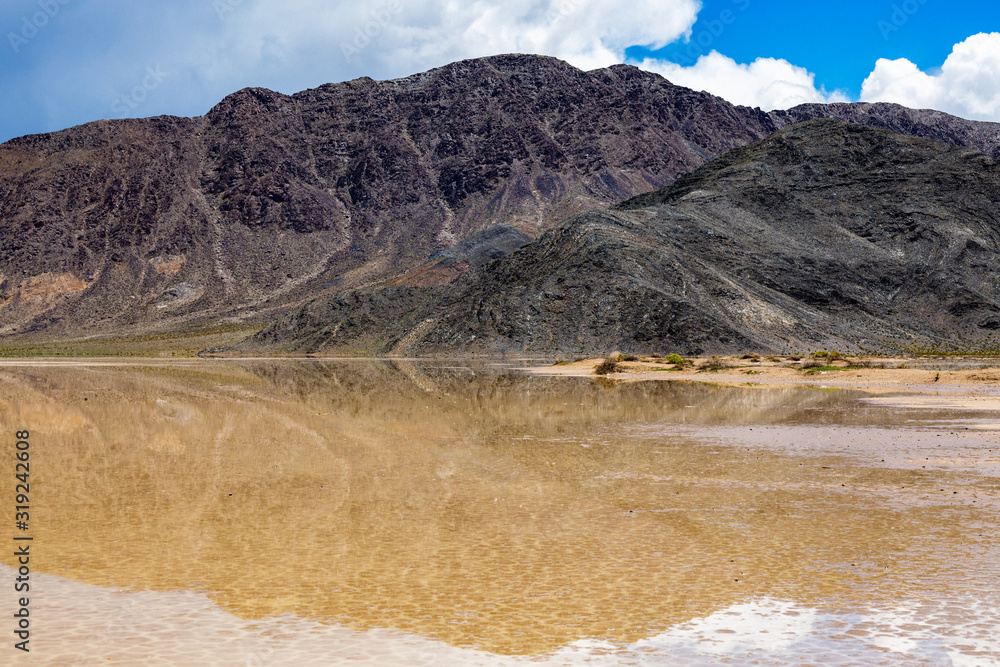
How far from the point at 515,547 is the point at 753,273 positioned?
92088 mm

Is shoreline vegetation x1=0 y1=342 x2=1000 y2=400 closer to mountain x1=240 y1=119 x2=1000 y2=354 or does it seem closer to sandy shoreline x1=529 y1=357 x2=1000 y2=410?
sandy shoreline x1=529 y1=357 x2=1000 y2=410

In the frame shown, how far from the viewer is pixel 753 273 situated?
317 ft

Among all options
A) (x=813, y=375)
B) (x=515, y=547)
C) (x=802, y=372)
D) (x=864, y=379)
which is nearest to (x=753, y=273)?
(x=802, y=372)

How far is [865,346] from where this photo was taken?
3337 inches

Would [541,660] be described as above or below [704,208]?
below

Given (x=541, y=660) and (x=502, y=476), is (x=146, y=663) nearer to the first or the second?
(x=541, y=660)

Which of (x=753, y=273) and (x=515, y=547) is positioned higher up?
(x=753, y=273)

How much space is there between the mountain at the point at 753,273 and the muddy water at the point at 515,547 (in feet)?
206

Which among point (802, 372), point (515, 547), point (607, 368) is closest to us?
point (515, 547)

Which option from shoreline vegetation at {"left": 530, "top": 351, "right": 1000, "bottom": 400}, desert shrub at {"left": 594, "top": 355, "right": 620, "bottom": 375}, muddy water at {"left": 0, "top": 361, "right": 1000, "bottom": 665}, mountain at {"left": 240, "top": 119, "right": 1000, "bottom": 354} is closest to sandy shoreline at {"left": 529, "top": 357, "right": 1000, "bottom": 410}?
shoreline vegetation at {"left": 530, "top": 351, "right": 1000, "bottom": 400}

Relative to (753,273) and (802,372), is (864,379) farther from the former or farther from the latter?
(753,273)

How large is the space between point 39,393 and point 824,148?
115 metres

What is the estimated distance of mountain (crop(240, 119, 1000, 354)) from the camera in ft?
280

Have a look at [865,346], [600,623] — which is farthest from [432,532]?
[865,346]
